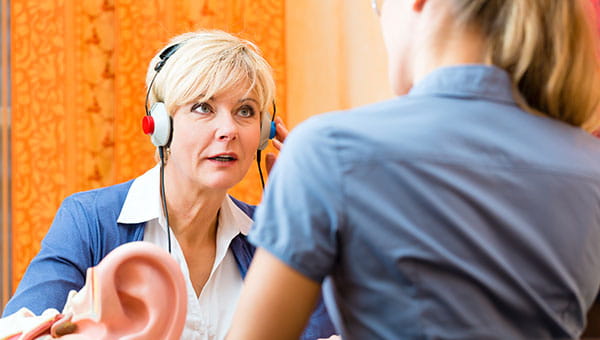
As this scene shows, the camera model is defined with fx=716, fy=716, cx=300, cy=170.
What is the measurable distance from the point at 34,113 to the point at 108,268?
6.84 ft

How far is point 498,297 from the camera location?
66 centimetres

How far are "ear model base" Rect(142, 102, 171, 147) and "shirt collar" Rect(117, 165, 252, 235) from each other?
0.11 m

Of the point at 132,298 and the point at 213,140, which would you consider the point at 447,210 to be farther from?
the point at 213,140

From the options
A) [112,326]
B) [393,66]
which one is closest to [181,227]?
[112,326]

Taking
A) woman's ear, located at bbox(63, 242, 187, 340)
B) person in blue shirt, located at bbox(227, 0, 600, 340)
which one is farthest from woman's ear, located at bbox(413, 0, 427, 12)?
woman's ear, located at bbox(63, 242, 187, 340)

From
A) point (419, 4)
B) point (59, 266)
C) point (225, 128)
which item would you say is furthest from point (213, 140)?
point (419, 4)

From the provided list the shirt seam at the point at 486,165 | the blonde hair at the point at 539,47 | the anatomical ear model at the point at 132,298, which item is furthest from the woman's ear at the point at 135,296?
the blonde hair at the point at 539,47

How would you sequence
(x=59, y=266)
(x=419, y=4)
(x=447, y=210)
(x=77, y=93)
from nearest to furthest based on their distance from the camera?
(x=447, y=210), (x=419, y=4), (x=59, y=266), (x=77, y=93)

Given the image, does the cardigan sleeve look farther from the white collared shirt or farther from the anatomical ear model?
the anatomical ear model

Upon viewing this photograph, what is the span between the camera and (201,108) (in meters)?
1.68

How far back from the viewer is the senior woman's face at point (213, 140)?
5.45 feet

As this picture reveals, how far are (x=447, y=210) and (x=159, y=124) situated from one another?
1.14m

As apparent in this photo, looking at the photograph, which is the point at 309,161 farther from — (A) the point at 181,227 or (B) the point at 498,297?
(A) the point at 181,227

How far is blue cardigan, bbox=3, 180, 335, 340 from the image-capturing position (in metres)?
1.42
